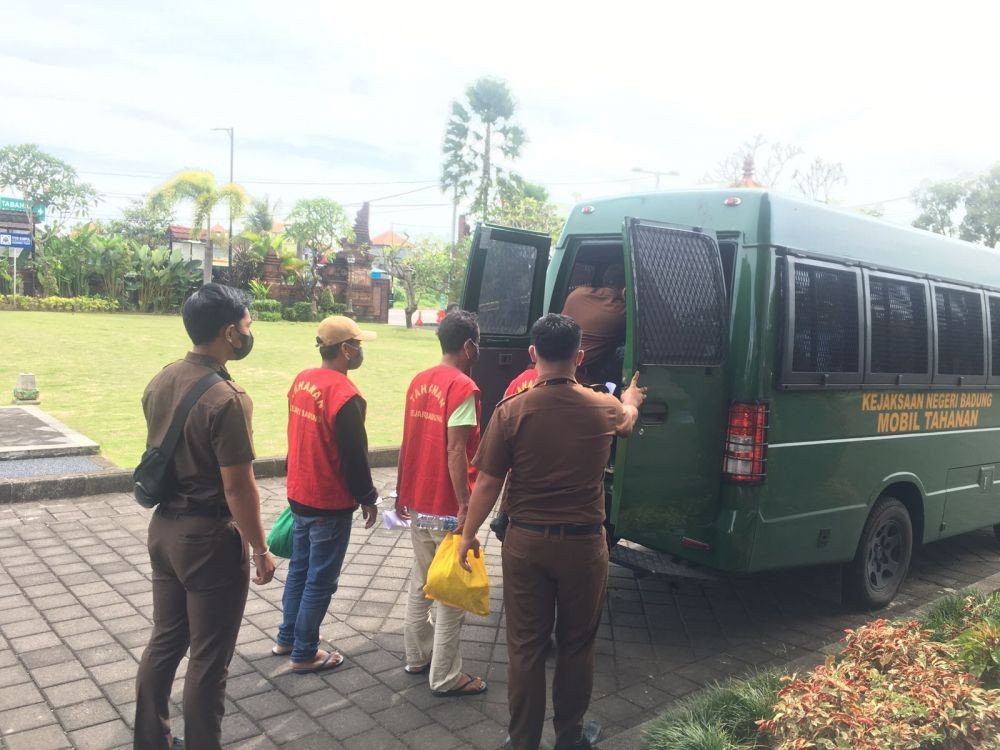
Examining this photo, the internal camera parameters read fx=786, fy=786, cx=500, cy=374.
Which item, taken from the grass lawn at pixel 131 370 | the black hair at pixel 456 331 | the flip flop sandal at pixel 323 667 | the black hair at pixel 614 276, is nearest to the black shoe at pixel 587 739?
the flip flop sandal at pixel 323 667

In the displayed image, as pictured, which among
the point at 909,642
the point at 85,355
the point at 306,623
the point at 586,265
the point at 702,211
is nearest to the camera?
the point at 909,642

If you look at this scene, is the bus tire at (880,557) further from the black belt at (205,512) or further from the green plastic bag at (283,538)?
the black belt at (205,512)

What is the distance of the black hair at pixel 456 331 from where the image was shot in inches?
147

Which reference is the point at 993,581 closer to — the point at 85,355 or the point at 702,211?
the point at 702,211

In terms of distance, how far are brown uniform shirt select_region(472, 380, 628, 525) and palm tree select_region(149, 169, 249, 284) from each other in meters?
33.8

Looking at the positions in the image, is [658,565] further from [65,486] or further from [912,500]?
[65,486]

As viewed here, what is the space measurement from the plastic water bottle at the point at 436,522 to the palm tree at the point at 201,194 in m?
33.1

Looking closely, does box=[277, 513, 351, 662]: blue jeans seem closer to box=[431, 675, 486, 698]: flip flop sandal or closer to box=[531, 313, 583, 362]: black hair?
box=[431, 675, 486, 698]: flip flop sandal

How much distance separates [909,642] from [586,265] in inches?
124

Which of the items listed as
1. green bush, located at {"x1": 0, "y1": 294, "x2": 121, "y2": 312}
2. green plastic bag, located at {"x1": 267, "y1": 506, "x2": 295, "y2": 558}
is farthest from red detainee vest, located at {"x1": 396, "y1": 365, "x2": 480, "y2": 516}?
green bush, located at {"x1": 0, "y1": 294, "x2": 121, "y2": 312}

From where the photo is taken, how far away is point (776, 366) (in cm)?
426

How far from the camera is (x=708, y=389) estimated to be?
416 centimetres

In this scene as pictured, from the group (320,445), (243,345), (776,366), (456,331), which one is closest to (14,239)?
(320,445)

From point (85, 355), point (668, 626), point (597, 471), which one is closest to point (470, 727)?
point (597, 471)
